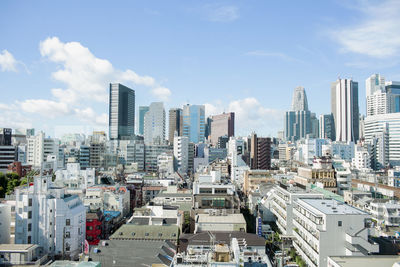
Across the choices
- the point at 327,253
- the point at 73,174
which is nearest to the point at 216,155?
the point at 73,174

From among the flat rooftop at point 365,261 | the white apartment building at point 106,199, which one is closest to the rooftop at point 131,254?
the flat rooftop at point 365,261

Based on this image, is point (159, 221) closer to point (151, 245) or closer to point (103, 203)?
point (151, 245)

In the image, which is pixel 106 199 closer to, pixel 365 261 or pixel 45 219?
pixel 45 219

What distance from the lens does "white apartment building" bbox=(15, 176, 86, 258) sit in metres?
38.8

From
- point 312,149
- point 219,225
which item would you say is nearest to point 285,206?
point 219,225

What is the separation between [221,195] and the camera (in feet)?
178

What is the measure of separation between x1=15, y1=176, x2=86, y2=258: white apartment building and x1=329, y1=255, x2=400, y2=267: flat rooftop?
92.4ft

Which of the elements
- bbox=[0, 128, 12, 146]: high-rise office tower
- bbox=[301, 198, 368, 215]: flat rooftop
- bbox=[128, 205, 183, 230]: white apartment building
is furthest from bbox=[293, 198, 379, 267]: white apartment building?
bbox=[0, 128, 12, 146]: high-rise office tower

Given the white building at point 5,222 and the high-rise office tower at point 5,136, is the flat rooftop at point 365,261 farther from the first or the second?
the high-rise office tower at point 5,136

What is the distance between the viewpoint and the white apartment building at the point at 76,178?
73.6 meters

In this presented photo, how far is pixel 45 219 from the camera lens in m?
39.3

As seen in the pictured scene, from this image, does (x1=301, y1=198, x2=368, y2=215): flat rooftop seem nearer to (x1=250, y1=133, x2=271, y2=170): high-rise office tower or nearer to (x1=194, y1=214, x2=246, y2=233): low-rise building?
(x1=194, y1=214, x2=246, y2=233): low-rise building

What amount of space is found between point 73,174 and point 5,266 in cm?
4987

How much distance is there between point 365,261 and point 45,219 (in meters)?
32.9
